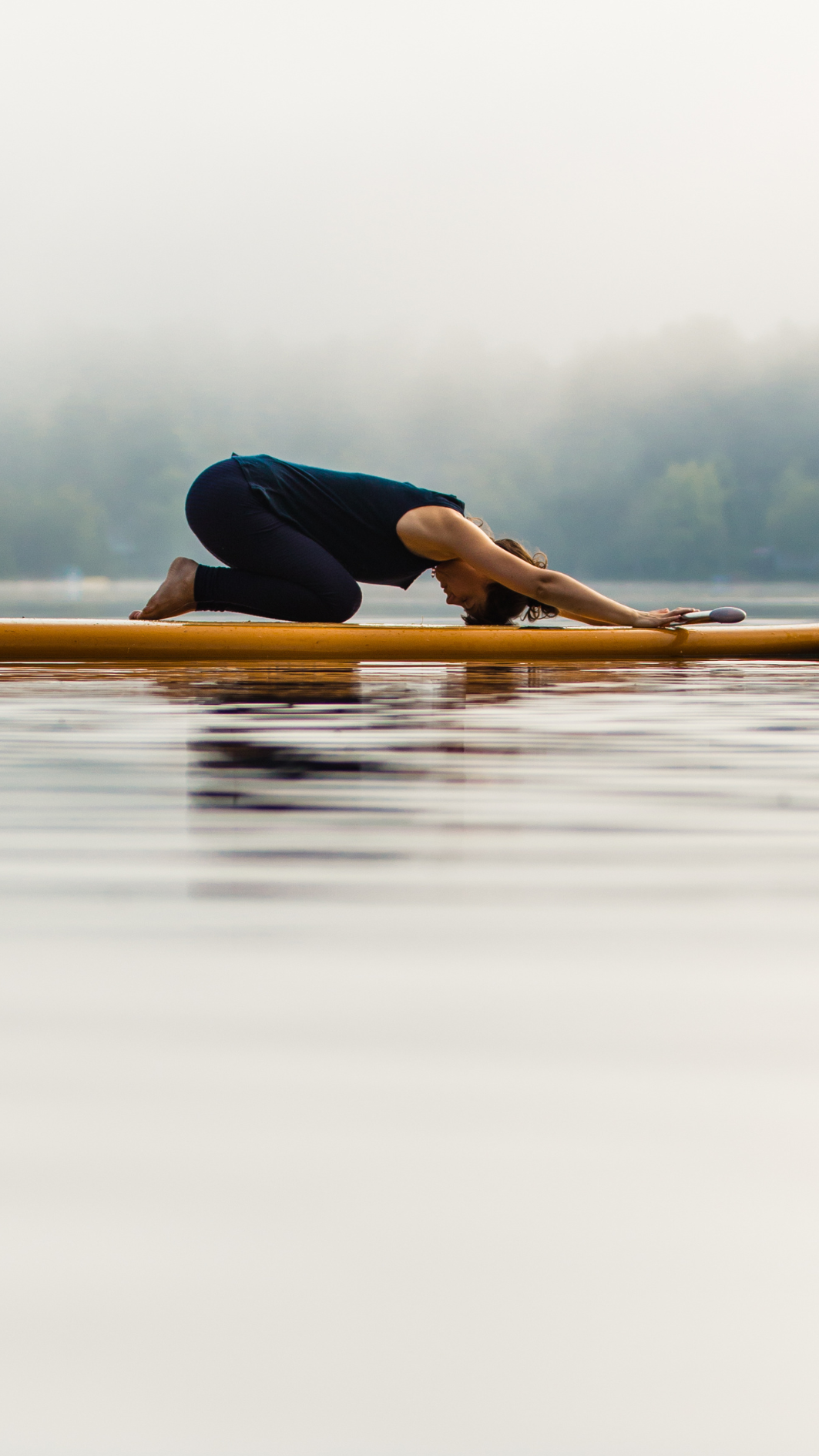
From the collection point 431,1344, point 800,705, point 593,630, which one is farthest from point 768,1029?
point 593,630

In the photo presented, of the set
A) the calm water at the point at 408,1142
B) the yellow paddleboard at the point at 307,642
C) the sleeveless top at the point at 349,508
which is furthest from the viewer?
the sleeveless top at the point at 349,508

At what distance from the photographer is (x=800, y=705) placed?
2322mm

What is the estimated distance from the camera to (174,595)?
3.34 meters

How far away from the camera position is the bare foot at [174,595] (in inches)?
132

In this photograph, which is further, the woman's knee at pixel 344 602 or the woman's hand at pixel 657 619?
the woman's knee at pixel 344 602

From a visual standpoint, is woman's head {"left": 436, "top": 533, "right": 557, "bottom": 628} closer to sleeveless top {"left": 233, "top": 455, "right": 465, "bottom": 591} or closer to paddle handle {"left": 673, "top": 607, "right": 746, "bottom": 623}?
sleeveless top {"left": 233, "top": 455, "right": 465, "bottom": 591}

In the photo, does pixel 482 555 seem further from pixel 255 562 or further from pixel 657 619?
pixel 255 562

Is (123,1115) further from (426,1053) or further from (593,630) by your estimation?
(593,630)

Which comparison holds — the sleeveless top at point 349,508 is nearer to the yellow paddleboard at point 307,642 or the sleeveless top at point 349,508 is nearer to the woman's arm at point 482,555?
the woman's arm at point 482,555

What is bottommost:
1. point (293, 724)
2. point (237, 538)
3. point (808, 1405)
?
point (808, 1405)

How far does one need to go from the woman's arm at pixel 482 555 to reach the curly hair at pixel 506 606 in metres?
0.10

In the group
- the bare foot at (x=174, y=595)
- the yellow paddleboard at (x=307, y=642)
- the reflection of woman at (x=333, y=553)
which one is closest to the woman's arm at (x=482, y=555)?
the reflection of woman at (x=333, y=553)

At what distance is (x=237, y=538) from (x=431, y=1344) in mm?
3048

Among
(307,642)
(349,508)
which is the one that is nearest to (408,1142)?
(307,642)
